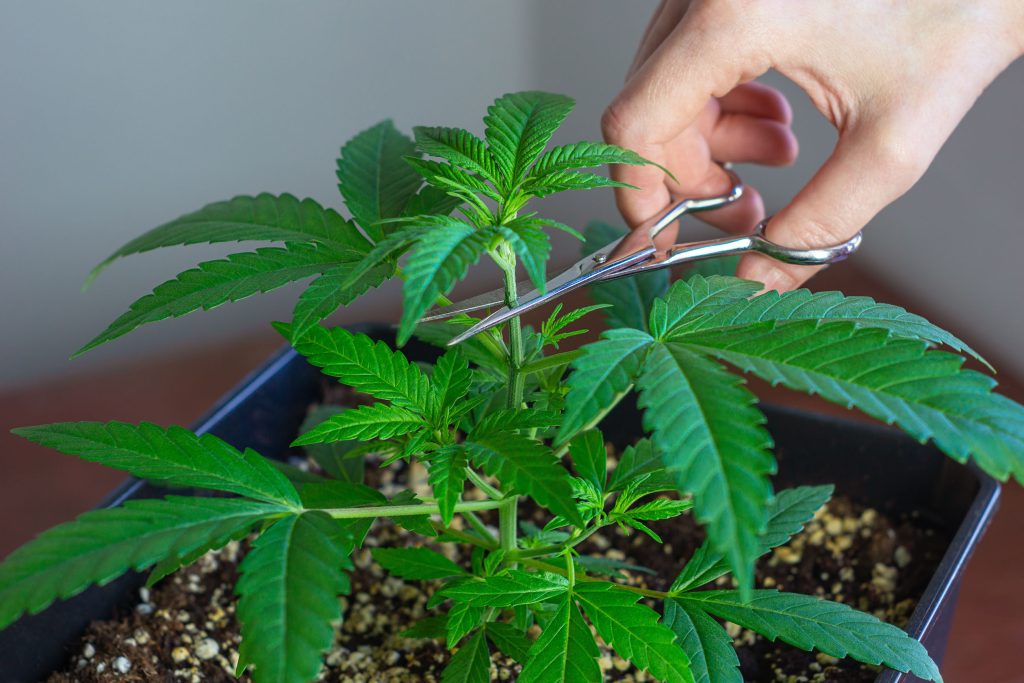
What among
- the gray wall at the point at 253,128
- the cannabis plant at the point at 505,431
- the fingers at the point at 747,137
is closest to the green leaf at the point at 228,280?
the cannabis plant at the point at 505,431

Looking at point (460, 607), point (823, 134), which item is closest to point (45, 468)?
point (460, 607)

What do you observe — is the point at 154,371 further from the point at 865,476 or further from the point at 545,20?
the point at 865,476

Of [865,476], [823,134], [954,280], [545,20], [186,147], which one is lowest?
[865,476]

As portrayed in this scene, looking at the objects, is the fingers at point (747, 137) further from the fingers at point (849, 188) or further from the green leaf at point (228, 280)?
the green leaf at point (228, 280)

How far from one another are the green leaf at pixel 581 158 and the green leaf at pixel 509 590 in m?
0.24

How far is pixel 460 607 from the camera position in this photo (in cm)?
59

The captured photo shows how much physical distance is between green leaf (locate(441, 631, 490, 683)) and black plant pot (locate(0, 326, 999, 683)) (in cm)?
28

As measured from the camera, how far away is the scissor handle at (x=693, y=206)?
713 mm

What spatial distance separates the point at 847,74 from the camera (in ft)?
2.24

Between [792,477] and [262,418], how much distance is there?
0.51 meters

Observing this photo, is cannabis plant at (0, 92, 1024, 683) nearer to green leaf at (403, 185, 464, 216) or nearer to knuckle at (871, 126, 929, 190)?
green leaf at (403, 185, 464, 216)

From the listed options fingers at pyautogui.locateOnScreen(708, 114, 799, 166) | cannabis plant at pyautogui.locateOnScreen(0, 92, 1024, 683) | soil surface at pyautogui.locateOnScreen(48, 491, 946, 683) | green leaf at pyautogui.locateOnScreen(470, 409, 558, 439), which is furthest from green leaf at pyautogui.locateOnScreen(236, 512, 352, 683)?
fingers at pyautogui.locateOnScreen(708, 114, 799, 166)

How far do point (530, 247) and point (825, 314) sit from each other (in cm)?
19

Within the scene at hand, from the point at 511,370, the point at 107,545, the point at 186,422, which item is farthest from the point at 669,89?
the point at 186,422
